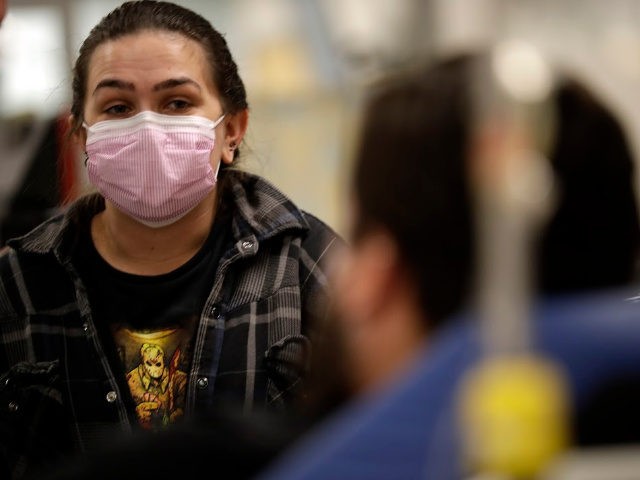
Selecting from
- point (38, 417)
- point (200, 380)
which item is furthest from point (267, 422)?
point (38, 417)

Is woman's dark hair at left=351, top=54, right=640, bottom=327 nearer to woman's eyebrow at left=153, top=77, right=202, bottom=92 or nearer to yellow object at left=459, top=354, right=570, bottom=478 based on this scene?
yellow object at left=459, top=354, right=570, bottom=478

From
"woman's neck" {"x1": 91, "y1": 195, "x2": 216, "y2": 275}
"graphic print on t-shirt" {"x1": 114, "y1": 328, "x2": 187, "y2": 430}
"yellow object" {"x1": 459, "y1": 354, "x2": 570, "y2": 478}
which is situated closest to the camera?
"yellow object" {"x1": 459, "y1": 354, "x2": 570, "y2": 478}

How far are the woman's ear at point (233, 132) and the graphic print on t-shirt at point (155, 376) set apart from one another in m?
0.41

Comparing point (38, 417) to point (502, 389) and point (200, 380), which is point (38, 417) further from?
point (502, 389)

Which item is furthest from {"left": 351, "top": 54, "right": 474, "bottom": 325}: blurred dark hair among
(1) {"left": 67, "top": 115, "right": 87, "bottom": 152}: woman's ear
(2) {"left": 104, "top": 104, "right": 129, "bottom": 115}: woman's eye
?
(1) {"left": 67, "top": 115, "right": 87, "bottom": 152}: woman's ear

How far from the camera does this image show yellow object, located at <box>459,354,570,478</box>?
891mm

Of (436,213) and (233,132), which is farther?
(233,132)

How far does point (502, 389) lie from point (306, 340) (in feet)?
4.17

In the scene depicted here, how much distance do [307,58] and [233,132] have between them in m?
0.87

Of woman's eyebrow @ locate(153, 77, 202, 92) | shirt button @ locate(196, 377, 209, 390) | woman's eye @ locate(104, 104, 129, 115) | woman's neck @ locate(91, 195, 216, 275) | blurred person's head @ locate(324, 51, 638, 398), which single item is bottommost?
shirt button @ locate(196, 377, 209, 390)

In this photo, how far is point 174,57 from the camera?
216 cm

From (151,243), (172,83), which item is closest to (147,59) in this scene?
(172,83)

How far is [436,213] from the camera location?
104cm

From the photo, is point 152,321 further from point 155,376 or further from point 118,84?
point 118,84
